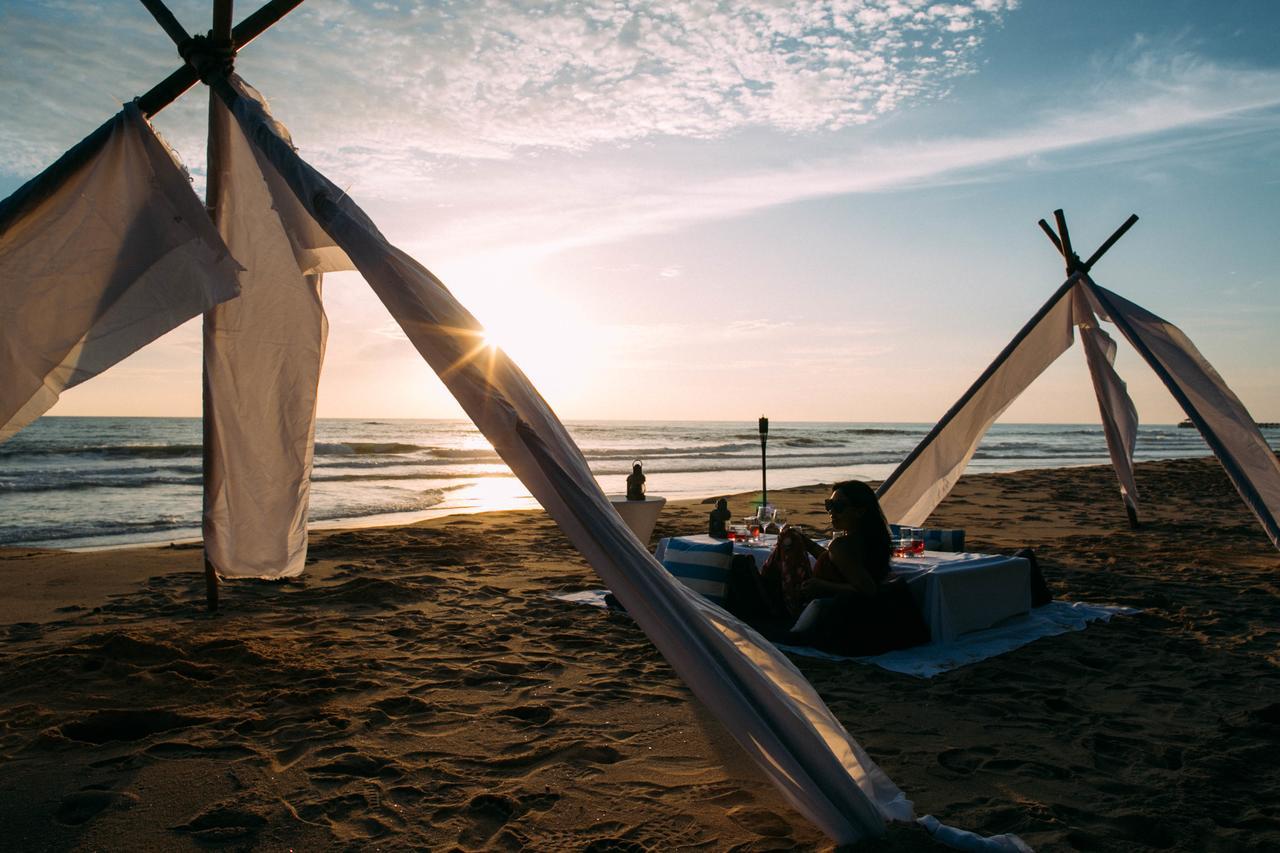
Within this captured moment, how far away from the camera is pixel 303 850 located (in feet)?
8.19

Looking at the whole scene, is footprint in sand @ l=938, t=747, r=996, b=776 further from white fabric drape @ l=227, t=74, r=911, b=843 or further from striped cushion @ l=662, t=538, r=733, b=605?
striped cushion @ l=662, t=538, r=733, b=605

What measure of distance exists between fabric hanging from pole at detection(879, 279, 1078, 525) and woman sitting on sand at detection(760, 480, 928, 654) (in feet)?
9.13

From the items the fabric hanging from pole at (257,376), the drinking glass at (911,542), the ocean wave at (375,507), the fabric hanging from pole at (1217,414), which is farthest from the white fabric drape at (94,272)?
the ocean wave at (375,507)

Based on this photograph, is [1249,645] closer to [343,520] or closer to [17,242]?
[17,242]

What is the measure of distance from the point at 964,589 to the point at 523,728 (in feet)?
9.43

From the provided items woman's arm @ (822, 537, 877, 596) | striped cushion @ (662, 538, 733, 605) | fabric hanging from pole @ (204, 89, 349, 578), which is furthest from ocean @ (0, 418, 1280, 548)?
woman's arm @ (822, 537, 877, 596)

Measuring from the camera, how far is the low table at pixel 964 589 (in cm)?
489

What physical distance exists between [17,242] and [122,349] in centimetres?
66

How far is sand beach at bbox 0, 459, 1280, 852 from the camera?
266 cm

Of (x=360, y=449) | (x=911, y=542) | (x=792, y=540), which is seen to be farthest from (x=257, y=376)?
(x=360, y=449)

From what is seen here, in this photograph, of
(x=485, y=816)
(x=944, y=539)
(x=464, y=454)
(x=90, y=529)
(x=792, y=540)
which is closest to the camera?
(x=485, y=816)

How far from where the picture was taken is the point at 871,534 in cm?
473

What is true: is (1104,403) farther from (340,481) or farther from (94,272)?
(340,481)

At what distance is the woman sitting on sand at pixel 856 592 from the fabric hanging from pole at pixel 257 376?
10.5 ft
